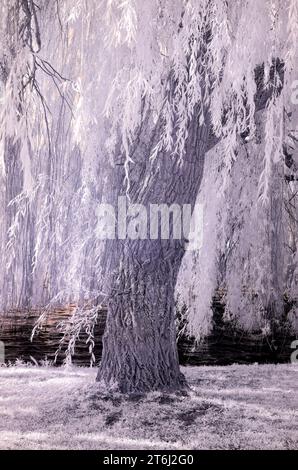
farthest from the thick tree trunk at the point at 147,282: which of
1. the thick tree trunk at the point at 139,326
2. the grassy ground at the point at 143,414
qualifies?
the grassy ground at the point at 143,414

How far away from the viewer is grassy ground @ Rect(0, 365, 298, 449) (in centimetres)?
210

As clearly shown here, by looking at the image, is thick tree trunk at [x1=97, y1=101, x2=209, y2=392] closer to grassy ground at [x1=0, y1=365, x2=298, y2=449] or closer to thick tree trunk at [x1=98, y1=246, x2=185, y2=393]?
thick tree trunk at [x1=98, y1=246, x2=185, y2=393]

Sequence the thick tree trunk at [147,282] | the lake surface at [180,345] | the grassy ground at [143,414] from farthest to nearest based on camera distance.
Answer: the lake surface at [180,345] → the thick tree trunk at [147,282] → the grassy ground at [143,414]

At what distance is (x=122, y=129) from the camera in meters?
2.16

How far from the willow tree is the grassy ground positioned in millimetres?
148

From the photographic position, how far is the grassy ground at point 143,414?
6.89ft

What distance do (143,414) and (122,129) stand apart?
124 cm

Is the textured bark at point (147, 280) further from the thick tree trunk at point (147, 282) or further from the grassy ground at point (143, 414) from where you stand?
the grassy ground at point (143, 414)

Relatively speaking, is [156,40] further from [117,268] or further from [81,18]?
[117,268]

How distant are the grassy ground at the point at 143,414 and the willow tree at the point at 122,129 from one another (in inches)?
5.8

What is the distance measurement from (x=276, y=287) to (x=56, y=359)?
1.53m

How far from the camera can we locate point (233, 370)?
2934 millimetres

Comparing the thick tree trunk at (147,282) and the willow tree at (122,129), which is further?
the thick tree trunk at (147,282)
